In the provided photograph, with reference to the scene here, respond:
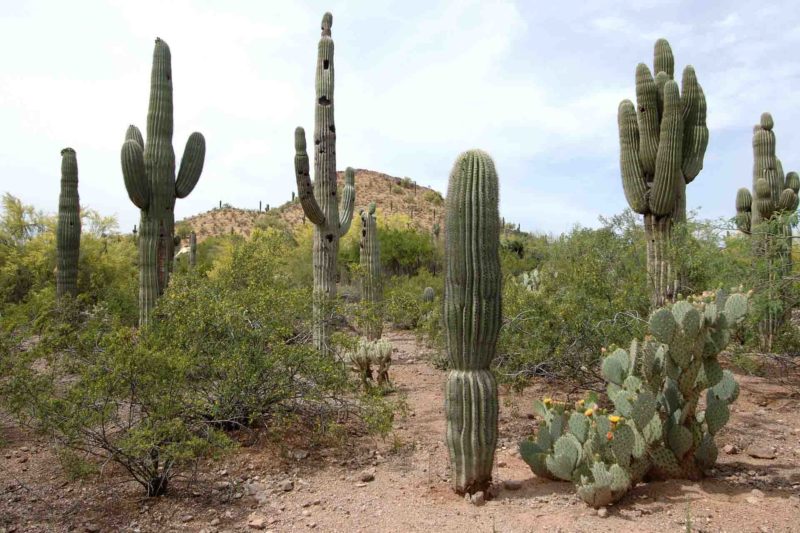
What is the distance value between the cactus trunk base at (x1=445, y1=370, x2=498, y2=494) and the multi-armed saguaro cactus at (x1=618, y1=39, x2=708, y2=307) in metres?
5.23

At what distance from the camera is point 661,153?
31.7 ft

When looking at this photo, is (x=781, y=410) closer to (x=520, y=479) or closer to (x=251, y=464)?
(x=520, y=479)

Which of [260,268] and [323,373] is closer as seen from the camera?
[323,373]

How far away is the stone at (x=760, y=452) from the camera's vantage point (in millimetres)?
5812

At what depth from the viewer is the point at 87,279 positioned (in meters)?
17.5

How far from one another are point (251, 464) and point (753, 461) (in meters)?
4.49

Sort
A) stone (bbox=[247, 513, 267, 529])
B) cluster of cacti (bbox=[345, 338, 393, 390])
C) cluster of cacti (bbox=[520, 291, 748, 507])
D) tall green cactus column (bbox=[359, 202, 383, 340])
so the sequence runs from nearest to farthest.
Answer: cluster of cacti (bbox=[520, 291, 748, 507]), stone (bbox=[247, 513, 267, 529]), cluster of cacti (bbox=[345, 338, 393, 390]), tall green cactus column (bbox=[359, 202, 383, 340])

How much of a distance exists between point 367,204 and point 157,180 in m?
37.7

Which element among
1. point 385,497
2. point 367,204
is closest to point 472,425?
point 385,497

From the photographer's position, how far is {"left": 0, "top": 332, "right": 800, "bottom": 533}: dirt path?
444 centimetres

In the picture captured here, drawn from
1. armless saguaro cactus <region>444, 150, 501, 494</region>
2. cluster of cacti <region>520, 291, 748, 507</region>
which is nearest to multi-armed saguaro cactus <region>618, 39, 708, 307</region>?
→ cluster of cacti <region>520, 291, 748, 507</region>

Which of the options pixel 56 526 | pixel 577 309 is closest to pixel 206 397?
pixel 56 526

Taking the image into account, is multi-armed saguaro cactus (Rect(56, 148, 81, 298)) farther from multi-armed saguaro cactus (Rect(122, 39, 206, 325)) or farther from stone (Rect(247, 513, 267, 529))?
stone (Rect(247, 513, 267, 529))

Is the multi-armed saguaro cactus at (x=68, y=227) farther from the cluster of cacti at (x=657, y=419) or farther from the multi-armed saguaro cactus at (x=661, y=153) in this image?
the cluster of cacti at (x=657, y=419)
